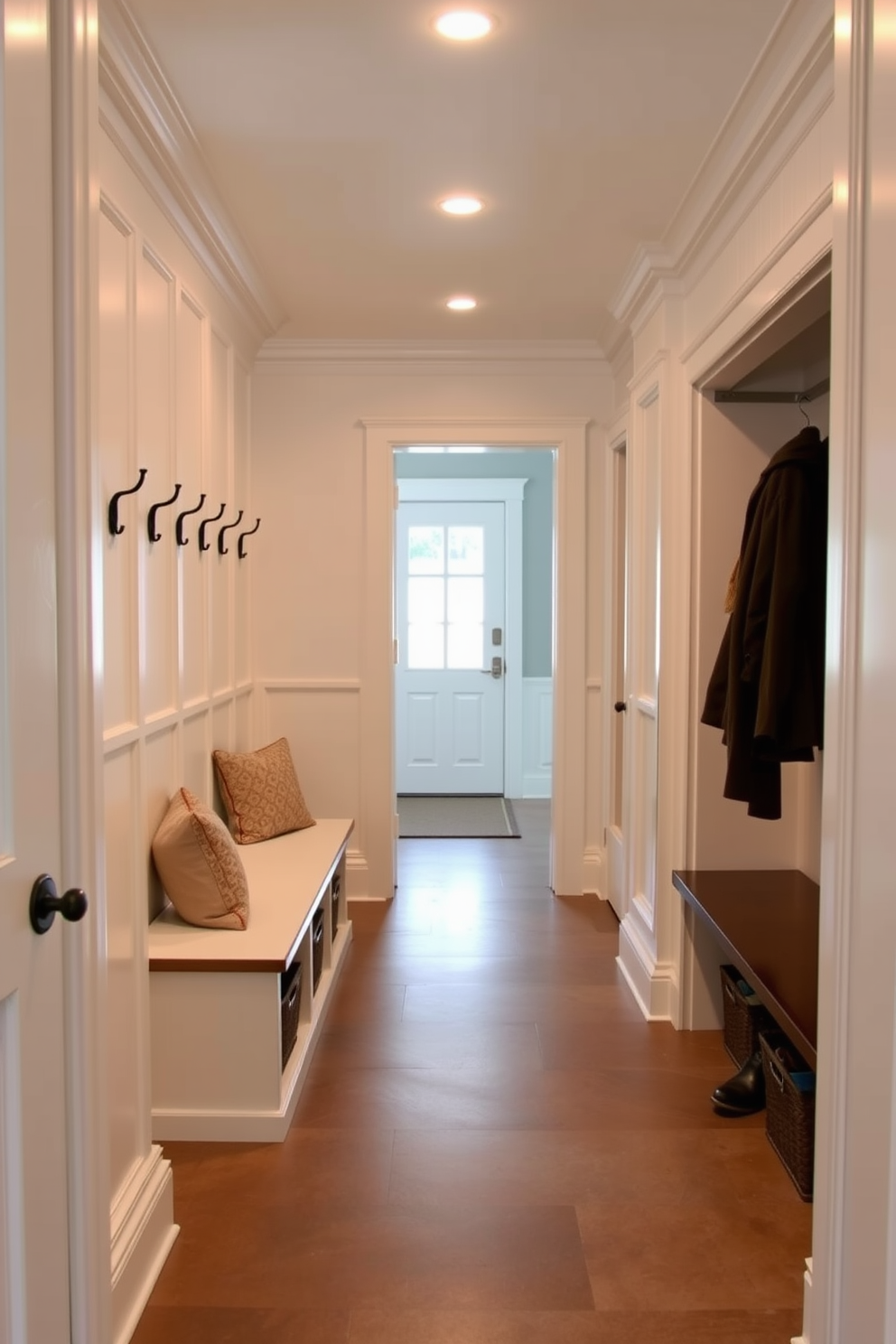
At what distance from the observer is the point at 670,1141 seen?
2.66 meters

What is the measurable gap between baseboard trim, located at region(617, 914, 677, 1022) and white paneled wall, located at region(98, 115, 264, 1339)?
1.57 metres

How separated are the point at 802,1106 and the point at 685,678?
51.1 inches

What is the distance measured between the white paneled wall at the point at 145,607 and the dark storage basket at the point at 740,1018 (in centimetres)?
158

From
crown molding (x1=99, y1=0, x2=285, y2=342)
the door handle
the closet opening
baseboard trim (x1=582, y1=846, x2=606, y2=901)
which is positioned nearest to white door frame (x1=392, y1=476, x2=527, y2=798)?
baseboard trim (x1=582, y1=846, x2=606, y2=901)

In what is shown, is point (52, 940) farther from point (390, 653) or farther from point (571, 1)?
point (390, 653)

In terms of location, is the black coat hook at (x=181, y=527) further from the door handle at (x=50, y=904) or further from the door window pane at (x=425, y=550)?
the door window pane at (x=425, y=550)

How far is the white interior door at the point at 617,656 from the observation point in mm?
4621

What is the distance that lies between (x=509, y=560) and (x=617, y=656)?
8.84 ft

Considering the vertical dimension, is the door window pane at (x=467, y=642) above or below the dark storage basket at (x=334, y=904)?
above

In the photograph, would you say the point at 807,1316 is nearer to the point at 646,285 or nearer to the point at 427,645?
the point at 646,285

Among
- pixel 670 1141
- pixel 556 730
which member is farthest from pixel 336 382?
pixel 670 1141

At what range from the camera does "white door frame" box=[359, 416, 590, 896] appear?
4.70 m

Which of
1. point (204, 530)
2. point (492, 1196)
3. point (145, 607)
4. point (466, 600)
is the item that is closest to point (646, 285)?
point (204, 530)

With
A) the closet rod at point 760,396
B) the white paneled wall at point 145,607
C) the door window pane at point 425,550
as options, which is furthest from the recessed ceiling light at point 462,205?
the door window pane at point 425,550
